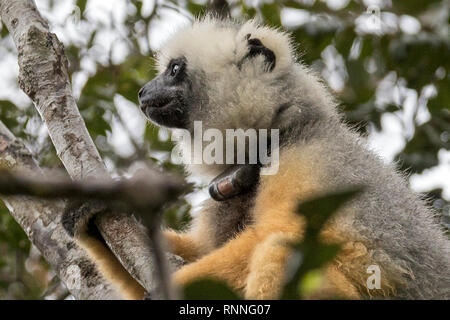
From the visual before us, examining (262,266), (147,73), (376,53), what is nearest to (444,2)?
(376,53)

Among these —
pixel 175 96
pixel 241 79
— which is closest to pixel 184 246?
pixel 175 96

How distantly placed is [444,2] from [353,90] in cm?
203

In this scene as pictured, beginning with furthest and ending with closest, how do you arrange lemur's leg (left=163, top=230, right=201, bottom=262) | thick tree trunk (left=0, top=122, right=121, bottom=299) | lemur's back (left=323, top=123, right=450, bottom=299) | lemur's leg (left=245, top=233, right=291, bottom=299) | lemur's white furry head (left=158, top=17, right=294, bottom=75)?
lemur's leg (left=163, top=230, right=201, bottom=262), lemur's white furry head (left=158, top=17, right=294, bottom=75), thick tree trunk (left=0, top=122, right=121, bottom=299), lemur's back (left=323, top=123, right=450, bottom=299), lemur's leg (left=245, top=233, right=291, bottom=299)

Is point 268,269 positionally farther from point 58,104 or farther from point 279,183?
point 58,104

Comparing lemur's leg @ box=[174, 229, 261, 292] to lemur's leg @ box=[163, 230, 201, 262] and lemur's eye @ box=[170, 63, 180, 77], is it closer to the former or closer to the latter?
lemur's leg @ box=[163, 230, 201, 262]

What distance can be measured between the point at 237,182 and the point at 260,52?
3.76 ft

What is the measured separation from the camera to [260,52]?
4.57 m

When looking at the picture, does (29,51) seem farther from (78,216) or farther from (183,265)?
(183,265)

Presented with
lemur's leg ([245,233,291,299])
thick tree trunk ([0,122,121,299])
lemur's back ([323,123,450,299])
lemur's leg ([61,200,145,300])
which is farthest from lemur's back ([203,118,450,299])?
thick tree trunk ([0,122,121,299])

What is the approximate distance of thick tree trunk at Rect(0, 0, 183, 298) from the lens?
133 inches

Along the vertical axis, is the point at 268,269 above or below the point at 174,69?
above

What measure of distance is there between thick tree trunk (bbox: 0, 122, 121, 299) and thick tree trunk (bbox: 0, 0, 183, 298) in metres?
0.26

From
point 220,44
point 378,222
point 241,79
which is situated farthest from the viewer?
point 220,44

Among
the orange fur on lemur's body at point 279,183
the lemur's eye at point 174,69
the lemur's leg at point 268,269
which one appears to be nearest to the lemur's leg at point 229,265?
the orange fur on lemur's body at point 279,183
